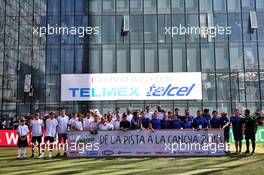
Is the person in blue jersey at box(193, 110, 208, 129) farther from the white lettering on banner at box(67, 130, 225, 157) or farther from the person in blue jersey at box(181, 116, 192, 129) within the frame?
the white lettering on banner at box(67, 130, 225, 157)

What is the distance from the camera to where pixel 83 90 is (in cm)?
3822

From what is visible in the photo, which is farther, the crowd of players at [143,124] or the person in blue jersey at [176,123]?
the person in blue jersey at [176,123]

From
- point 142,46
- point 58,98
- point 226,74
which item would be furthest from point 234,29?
point 58,98

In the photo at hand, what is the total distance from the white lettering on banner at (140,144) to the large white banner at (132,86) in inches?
828

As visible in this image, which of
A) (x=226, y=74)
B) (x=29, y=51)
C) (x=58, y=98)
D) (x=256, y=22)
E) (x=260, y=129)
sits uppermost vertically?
(x=256, y=22)

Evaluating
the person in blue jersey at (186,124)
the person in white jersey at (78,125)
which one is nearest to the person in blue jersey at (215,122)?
the person in blue jersey at (186,124)

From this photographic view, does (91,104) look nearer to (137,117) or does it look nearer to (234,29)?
(234,29)

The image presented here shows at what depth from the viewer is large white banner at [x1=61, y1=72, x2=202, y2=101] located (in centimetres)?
3759

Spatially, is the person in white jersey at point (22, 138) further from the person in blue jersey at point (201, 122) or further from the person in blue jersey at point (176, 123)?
the person in blue jersey at point (201, 122)

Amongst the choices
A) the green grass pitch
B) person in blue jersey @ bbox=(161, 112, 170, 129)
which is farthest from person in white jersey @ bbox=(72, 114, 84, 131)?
person in blue jersey @ bbox=(161, 112, 170, 129)

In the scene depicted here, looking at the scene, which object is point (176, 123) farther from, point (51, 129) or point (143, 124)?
point (51, 129)

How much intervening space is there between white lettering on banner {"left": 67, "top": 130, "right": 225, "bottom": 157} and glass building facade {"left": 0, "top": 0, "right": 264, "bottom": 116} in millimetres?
26890

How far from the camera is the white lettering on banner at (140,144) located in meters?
16.3

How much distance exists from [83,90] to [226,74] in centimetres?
1851
